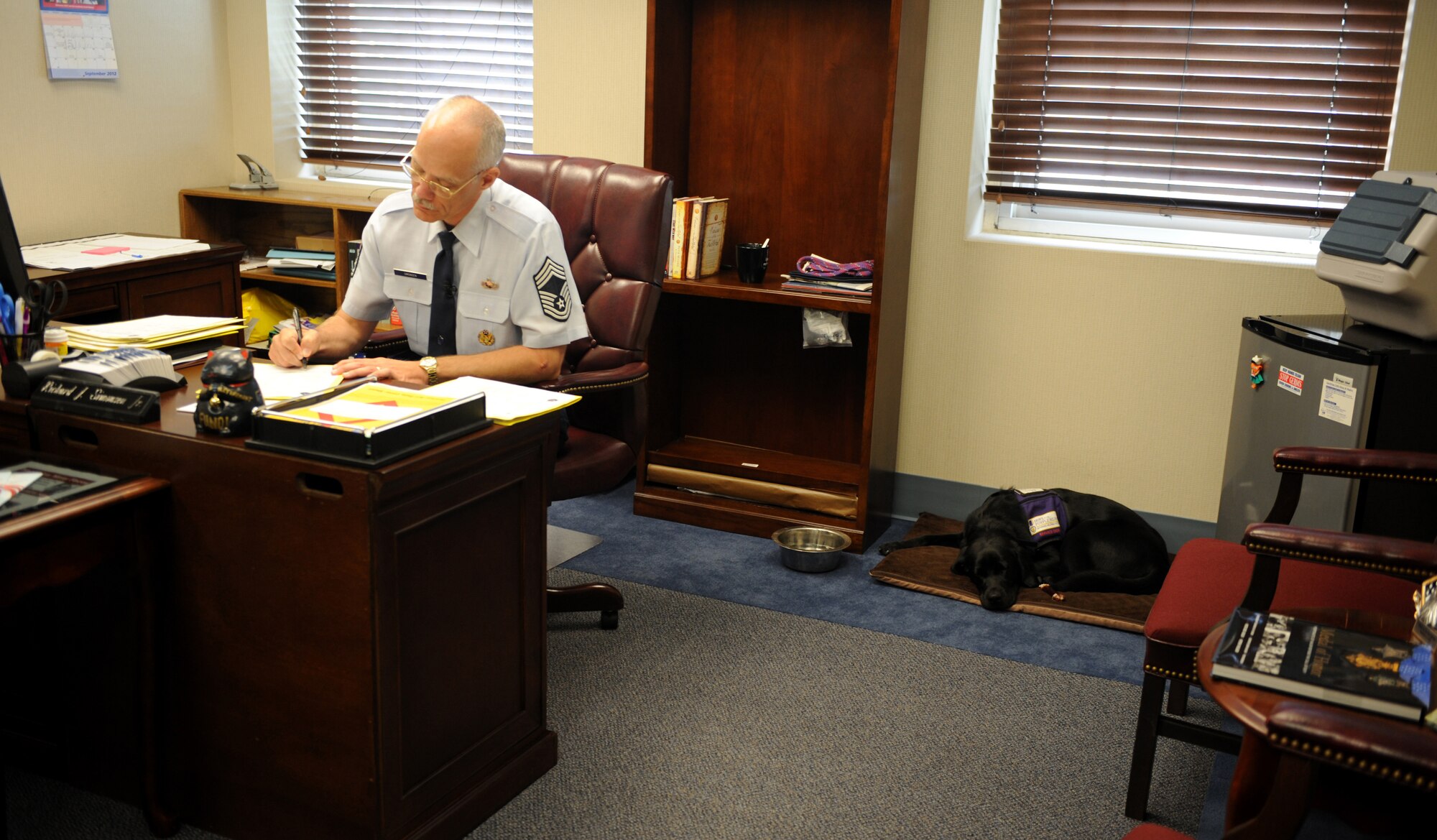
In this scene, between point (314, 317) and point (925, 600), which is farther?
point (314, 317)

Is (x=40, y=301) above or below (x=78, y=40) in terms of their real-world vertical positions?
below

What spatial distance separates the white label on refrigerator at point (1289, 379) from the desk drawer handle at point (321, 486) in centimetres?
206

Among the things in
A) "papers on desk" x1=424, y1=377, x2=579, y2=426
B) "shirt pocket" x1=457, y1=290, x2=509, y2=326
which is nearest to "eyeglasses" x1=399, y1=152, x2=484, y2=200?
"shirt pocket" x1=457, y1=290, x2=509, y2=326

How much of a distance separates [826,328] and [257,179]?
2220 mm

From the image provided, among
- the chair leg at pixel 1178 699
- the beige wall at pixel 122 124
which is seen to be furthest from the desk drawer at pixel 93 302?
the chair leg at pixel 1178 699

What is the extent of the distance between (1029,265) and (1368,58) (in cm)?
103

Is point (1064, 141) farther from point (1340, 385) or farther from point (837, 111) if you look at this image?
point (1340, 385)

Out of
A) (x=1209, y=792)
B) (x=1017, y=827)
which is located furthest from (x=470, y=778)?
(x=1209, y=792)

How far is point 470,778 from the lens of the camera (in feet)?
6.86

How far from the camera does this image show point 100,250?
343cm

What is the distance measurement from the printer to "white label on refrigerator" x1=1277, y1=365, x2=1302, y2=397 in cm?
22

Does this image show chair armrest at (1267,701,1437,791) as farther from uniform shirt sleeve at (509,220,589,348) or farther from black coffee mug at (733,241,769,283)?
black coffee mug at (733,241,769,283)

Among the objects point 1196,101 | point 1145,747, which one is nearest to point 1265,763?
point 1145,747

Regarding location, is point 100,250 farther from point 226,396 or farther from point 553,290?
point 226,396
